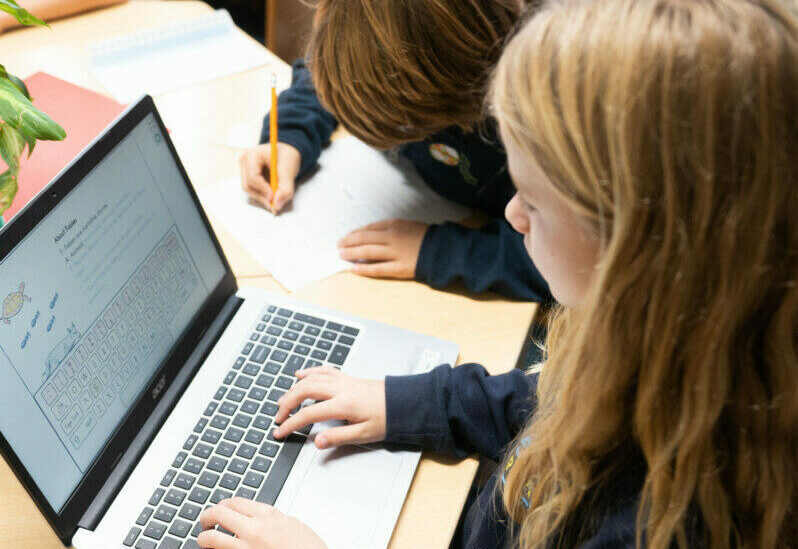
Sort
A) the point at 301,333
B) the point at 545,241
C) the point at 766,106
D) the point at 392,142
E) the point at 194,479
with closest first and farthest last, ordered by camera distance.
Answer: the point at 766,106, the point at 545,241, the point at 194,479, the point at 301,333, the point at 392,142

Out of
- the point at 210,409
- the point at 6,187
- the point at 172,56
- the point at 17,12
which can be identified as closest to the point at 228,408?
the point at 210,409

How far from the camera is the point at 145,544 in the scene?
0.63m

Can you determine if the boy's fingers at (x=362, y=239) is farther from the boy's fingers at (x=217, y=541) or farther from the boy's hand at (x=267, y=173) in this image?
the boy's fingers at (x=217, y=541)

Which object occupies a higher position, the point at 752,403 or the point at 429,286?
the point at 752,403

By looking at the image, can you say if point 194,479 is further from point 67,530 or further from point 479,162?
point 479,162

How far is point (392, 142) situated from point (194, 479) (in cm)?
51

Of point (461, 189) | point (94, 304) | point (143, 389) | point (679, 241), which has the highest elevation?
point (679, 241)

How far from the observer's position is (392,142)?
0.96 metres

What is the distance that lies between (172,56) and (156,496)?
0.94 m

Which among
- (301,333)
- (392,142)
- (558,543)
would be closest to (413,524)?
(558,543)

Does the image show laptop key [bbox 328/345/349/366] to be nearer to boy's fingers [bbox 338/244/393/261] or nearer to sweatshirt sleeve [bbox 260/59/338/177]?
boy's fingers [bbox 338/244/393/261]

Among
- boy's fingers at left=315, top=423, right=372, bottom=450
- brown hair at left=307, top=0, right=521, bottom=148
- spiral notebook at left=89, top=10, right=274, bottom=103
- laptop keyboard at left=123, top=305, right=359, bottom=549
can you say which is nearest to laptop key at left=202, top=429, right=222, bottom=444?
laptop keyboard at left=123, top=305, right=359, bottom=549

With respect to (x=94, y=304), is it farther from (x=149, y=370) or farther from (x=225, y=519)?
→ (x=225, y=519)

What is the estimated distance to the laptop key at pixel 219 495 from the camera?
669 mm
